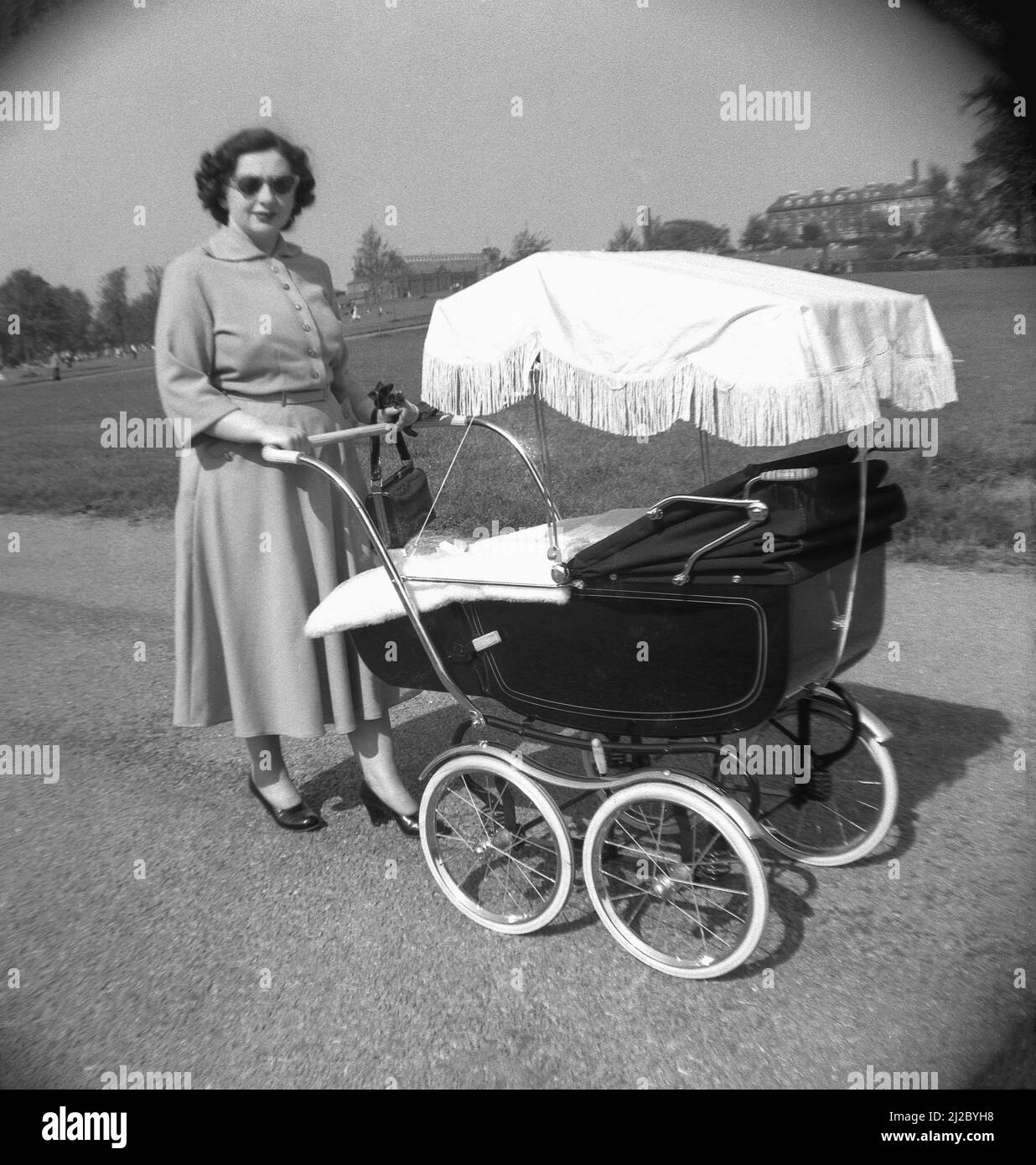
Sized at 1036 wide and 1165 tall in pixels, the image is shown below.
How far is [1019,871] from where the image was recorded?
3115 millimetres

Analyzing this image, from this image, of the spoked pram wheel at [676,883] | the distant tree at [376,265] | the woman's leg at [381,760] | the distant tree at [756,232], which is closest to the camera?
the spoked pram wheel at [676,883]

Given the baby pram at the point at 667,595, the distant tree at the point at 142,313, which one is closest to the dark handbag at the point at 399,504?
the baby pram at the point at 667,595

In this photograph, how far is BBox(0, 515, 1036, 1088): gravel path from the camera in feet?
7.98

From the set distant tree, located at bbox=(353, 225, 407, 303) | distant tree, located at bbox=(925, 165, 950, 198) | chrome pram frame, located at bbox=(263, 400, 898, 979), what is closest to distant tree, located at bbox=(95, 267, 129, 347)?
distant tree, located at bbox=(353, 225, 407, 303)

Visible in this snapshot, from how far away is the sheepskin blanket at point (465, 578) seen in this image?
8.84ft

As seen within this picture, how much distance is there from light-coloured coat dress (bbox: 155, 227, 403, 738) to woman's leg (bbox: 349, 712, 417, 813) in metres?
0.08

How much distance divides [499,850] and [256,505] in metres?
1.28

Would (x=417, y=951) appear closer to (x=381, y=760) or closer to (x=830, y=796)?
(x=381, y=760)

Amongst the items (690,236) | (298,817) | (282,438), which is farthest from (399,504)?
(690,236)

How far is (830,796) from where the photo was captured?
10.7ft

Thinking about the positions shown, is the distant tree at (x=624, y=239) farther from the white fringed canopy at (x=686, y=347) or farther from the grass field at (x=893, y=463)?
the white fringed canopy at (x=686, y=347)

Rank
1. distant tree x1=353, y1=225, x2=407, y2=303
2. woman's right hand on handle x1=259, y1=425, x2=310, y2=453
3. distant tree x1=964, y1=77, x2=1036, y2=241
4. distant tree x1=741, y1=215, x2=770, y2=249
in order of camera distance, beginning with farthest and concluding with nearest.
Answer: distant tree x1=741, y1=215, x2=770, y2=249
distant tree x1=353, y1=225, x2=407, y2=303
distant tree x1=964, y1=77, x2=1036, y2=241
woman's right hand on handle x1=259, y1=425, x2=310, y2=453

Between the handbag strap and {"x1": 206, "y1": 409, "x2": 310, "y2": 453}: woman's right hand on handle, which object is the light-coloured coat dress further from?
the handbag strap
